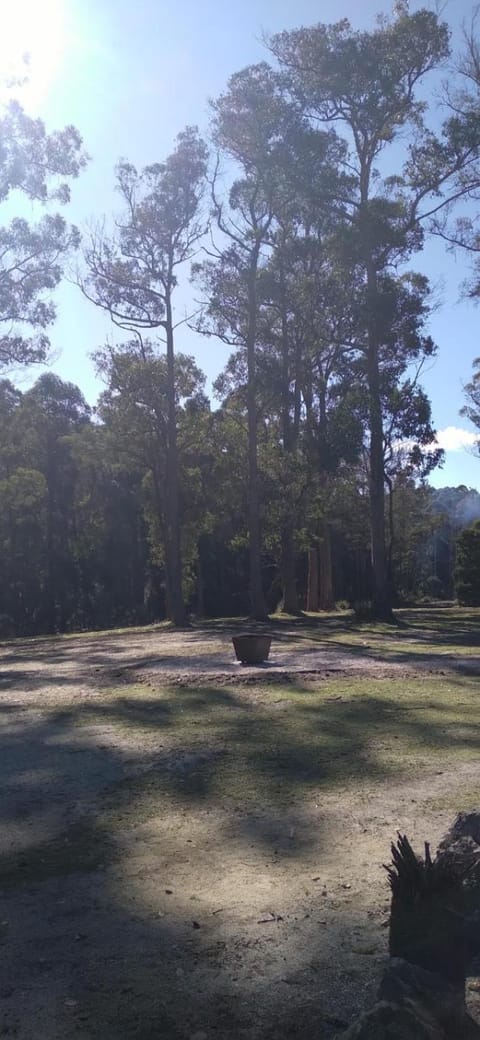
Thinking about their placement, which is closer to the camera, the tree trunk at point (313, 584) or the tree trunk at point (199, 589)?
the tree trunk at point (313, 584)

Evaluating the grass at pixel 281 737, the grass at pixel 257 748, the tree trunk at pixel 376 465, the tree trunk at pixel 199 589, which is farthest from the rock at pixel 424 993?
the tree trunk at pixel 199 589

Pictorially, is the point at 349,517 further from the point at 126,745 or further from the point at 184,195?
the point at 126,745

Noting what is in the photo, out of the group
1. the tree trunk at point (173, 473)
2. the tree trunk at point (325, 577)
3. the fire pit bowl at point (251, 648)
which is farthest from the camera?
the tree trunk at point (325, 577)

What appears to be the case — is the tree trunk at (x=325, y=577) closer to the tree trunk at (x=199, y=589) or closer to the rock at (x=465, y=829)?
the tree trunk at (x=199, y=589)

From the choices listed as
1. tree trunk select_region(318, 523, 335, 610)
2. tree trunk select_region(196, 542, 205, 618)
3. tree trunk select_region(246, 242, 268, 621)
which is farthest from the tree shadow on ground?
tree trunk select_region(196, 542, 205, 618)

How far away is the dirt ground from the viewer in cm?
322

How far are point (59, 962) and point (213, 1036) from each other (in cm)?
83

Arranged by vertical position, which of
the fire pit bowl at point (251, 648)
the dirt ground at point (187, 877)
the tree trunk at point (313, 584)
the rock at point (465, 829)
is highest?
the tree trunk at point (313, 584)

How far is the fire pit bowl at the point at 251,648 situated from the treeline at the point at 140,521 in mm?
17936

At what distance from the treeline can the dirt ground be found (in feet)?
78.1

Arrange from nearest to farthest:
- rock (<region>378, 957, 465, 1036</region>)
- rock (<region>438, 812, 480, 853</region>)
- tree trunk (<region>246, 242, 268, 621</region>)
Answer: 1. rock (<region>378, 957, 465, 1036</region>)
2. rock (<region>438, 812, 480, 853</region>)
3. tree trunk (<region>246, 242, 268, 621</region>)

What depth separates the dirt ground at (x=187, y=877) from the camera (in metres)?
3.22

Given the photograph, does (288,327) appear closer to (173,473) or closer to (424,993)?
(173,473)

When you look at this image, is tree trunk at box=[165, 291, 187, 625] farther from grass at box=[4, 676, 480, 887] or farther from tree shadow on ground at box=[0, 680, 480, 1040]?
tree shadow on ground at box=[0, 680, 480, 1040]
